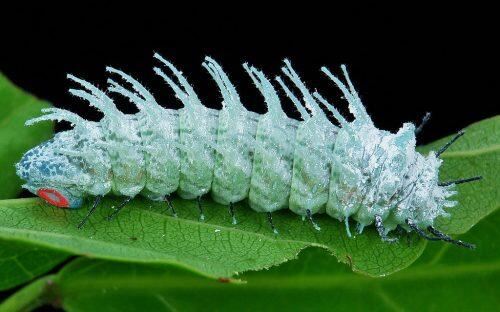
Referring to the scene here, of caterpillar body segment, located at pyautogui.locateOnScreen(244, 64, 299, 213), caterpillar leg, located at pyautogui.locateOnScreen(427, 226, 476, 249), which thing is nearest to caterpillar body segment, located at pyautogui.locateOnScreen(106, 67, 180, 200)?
caterpillar body segment, located at pyautogui.locateOnScreen(244, 64, 299, 213)

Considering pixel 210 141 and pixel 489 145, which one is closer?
pixel 210 141

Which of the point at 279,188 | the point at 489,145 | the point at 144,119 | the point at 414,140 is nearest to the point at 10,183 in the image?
the point at 144,119

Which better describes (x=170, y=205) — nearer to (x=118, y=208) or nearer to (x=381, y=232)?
(x=118, y=208)

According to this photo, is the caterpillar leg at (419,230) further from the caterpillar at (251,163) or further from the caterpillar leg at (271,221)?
the caterpillar leg at (271,221)

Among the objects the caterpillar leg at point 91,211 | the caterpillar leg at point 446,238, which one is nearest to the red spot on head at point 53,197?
the caterpillar leg at point 91,211

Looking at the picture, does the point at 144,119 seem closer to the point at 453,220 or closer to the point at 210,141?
the point at 210,141

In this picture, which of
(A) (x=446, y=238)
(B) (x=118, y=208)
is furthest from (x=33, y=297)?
(A) (x=446, y=238)
